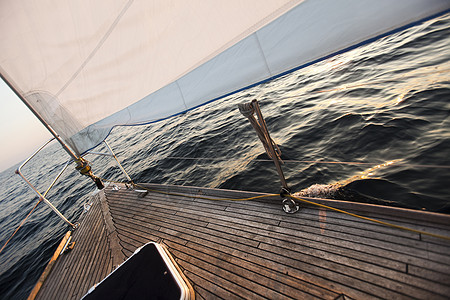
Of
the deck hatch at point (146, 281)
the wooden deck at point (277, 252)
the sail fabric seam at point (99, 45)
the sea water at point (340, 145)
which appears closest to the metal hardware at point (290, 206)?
the wooden deck at point (277, 252)

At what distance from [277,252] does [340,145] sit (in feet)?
12.2

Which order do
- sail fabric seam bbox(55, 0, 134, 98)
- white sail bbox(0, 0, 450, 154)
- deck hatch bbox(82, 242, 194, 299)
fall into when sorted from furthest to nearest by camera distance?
deck hatch bbox(82, 242, 194, 299)
sail fabric seam bbox(55, 0, 134, 98)
white sail bbox(0, 0, 450, 154)

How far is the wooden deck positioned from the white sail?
2.17 metres

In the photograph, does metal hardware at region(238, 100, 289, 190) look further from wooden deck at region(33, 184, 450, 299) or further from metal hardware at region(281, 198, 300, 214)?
wooden deck at region(33, 184, 450, 299)

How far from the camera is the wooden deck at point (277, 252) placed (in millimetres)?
2039

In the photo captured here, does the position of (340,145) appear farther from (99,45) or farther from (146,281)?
(99,45)

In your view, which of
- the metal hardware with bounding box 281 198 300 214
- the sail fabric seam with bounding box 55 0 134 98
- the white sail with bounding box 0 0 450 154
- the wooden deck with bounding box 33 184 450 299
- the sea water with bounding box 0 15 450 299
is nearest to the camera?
the white sail with bounding box 0 0 450 154

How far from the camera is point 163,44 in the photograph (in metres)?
2.02

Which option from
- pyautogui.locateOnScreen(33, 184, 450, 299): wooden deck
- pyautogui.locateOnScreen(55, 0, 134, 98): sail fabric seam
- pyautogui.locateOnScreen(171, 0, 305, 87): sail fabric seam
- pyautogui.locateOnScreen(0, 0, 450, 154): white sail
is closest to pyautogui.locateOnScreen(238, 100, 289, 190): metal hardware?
pyautogui.locateOnScreen(0, 0, 450, 154): white sail

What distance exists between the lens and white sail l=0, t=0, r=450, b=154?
1.41 metres

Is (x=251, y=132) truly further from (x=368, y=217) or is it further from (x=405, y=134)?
(x=368, y=217)

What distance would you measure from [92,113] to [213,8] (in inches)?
108

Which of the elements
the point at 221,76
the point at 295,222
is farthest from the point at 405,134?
the point at 221,76

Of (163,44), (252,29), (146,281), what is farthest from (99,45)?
(146,281)
